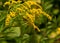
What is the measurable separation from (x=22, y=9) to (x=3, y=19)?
0.57 feet

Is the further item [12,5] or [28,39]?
[28,39]

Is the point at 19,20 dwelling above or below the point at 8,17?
below

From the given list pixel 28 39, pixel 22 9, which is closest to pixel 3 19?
pixel 22 9

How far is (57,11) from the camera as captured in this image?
3.46 m

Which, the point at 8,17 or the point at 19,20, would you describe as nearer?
the point at 8,17

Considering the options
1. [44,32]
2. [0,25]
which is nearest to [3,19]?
[0,25]

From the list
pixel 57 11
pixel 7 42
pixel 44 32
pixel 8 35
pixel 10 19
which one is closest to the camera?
pixel 10 19

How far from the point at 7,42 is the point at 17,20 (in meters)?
0.40

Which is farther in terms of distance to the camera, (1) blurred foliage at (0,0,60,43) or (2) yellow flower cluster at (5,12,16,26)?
(1) blurred foliage at (0,0,60,43)

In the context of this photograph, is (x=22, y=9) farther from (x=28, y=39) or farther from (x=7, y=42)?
(x=7, y=42)

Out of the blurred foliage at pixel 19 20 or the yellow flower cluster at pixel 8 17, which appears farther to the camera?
the blurred foliage at pixel 19 20

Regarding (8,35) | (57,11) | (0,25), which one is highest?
(0,25)

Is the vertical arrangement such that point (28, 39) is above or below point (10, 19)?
below

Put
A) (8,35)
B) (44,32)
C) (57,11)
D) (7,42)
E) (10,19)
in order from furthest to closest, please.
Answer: (57,11)
(44,32)
(7,42)
(8,35)
(10,19)
